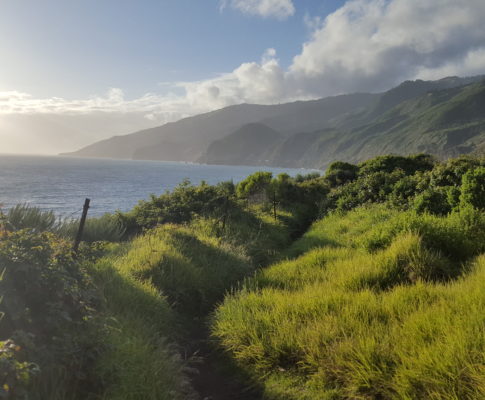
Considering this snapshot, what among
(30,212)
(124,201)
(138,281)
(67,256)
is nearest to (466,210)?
(138,281)

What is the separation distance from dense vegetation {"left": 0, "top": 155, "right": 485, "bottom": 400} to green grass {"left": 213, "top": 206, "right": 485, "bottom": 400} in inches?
1.0

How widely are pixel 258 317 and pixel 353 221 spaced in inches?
416

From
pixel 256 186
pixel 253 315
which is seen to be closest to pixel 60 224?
pixel 253 315

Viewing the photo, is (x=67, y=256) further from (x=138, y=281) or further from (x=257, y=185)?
(x=257, y=185)

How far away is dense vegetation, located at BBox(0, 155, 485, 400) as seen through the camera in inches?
153

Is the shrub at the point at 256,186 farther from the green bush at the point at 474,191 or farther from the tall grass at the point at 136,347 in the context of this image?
the tall grass at the point at 136,347

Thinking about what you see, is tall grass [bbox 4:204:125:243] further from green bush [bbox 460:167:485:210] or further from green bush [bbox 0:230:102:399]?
green bush [bbox 460:167:485:210]

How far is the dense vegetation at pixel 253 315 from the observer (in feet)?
12.8

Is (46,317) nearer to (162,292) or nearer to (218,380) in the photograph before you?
(218,380)

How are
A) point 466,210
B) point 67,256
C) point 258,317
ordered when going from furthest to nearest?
point 466,210 → point 258,317 → point 67,256

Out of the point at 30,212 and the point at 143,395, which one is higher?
the point at 30,212

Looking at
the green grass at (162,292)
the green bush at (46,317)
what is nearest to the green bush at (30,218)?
the green grass at (162,292)

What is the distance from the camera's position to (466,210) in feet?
34.1

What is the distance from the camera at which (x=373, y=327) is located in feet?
16.5
